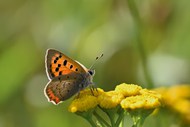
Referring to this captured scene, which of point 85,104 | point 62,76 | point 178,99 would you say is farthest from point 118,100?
point 178,99

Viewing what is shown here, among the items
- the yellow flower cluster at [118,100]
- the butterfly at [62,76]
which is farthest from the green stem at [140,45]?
the yellow flower cluster at [118,100]

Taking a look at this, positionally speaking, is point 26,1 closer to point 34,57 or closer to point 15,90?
point 34,57

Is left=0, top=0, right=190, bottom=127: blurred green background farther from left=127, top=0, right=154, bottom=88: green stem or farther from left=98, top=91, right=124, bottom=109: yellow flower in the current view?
left=98, top=91, right=124, bottom=109: yellow flower

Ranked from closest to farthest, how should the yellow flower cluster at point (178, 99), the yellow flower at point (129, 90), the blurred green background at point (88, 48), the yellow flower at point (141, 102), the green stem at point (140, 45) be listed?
the yellow flower at point (141, 102) → the yellow flower at point (129, 90) → the green stem at point (140, 45) → the yellow flower cluster at point (178, 99) → the blurred green background at point (88, 48)

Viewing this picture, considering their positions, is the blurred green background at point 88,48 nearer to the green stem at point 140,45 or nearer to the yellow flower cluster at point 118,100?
the green stem at point 140,45

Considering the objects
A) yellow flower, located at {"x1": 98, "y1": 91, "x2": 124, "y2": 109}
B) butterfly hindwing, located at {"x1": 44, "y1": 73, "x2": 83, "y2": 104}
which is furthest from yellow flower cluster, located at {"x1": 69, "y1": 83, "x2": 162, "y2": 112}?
butterfly hindwing, located at {"x1": 44, "y1": 73, "x2": 83, "y2": 104}

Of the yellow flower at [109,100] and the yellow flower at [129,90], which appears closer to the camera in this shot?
the yellow flower at [109,100]

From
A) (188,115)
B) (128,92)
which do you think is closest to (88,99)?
(128,92)
